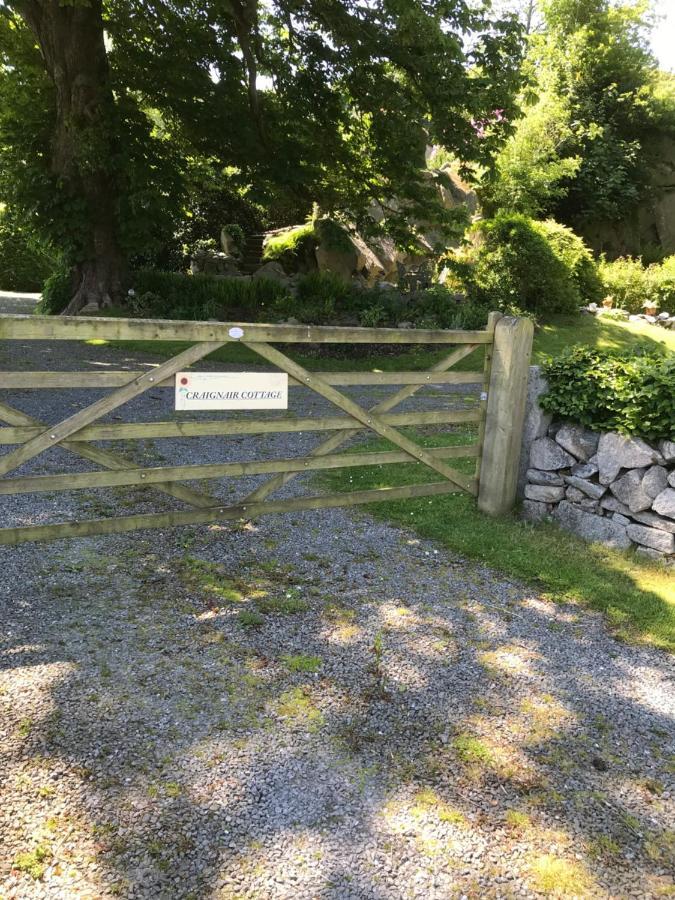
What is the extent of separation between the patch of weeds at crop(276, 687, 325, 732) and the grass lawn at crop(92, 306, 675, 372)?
31.1 feet

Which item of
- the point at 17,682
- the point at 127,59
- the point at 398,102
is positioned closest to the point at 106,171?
the point at 127,59

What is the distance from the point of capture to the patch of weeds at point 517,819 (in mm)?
2635

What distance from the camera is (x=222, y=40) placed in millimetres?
14664

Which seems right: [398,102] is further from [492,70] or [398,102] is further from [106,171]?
[106,171]

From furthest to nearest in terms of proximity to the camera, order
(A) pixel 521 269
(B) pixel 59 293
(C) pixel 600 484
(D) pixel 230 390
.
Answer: (B) pixel 59 293
(A) pixel 521 269
(C) pixel 600 484
(D) pixel 230 390

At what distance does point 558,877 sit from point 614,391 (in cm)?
396

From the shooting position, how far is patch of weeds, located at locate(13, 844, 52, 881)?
7.55ft

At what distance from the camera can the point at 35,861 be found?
235 cm

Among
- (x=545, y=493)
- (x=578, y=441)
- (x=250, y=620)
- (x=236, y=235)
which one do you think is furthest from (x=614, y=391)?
(x=236, y=235)

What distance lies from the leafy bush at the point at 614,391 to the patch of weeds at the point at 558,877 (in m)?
3.51

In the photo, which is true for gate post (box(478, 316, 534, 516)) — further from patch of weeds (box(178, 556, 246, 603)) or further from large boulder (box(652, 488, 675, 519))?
patch of weeds (box(178, 556, 246, 603))

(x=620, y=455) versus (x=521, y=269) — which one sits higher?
(x=521, y=269)

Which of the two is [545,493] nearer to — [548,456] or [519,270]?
[548,456]

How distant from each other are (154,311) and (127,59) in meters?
5.62
